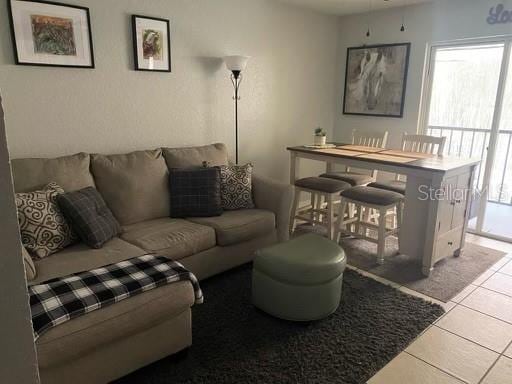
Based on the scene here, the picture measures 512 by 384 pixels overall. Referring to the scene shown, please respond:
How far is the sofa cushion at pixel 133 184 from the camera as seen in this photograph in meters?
2.68

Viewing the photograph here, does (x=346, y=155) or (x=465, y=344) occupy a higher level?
(x=346, y=155)

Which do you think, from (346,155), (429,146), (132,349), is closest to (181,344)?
(132,349)

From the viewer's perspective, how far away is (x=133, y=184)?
2742mm

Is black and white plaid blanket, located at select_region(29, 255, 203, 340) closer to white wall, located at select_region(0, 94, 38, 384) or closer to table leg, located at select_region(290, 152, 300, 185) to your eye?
white wall, located at select_region(0, 94, 38, 384)

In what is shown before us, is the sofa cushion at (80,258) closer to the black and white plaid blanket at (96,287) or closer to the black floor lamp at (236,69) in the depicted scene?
the black and white plaid blanket at (96,287)

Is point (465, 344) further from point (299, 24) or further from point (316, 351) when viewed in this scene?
point (299, 24)

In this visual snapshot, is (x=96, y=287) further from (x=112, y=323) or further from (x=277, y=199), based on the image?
(x=277, y=199)

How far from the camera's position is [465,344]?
2.16m

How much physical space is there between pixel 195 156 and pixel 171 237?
3.06 ft

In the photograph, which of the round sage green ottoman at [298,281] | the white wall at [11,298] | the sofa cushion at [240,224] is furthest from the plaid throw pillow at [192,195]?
the white wall at [11,298]

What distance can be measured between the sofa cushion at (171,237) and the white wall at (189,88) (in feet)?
2.62

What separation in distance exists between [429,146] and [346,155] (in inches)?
33.9

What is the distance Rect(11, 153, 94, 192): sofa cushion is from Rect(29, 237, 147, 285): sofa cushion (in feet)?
1.52

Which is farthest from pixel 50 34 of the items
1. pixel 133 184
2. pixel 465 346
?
pixel 465 346
